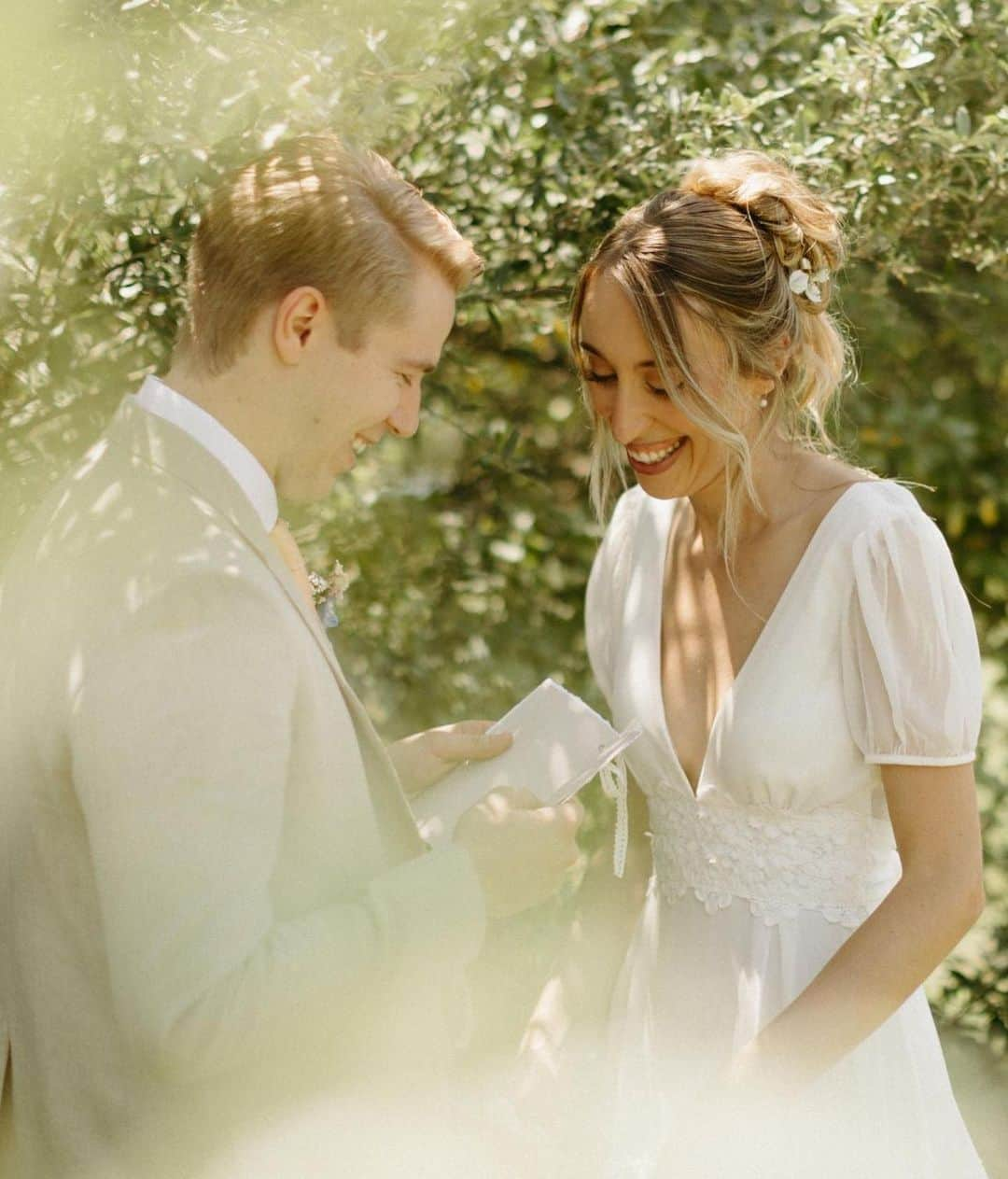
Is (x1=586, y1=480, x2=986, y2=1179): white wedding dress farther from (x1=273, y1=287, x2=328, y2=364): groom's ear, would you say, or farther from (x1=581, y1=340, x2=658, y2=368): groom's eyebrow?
(x1=273, y1=287, x2=328, y2=364): groom's ear

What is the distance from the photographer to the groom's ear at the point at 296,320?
184cm

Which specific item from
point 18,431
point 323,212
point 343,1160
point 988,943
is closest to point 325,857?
point 343,1160

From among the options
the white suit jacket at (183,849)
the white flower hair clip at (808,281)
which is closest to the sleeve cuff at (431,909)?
the white suit jacket at (183,849)

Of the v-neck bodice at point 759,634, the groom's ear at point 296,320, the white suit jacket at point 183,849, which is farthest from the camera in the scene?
the v-neck bodice at point 759,634

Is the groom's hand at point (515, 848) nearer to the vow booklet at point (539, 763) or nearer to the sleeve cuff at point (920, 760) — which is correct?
the vow booklet at point (539, 763)

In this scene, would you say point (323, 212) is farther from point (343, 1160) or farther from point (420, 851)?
point (343, 1160)

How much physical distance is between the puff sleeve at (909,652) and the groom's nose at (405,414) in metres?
0.77

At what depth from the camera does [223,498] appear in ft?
5.75

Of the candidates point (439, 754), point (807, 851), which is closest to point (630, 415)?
point (439, 754)

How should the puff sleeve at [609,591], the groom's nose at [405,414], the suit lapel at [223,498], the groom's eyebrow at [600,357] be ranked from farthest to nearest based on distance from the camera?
the puff sleeve at [609,591], the groom's eyebrow at [600,357], the groom's nose at [405,414], the suit lapel at [223,498]

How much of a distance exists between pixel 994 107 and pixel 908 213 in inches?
13.2

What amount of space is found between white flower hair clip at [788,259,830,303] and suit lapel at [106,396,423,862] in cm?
118

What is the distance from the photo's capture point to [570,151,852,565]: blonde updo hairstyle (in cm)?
242

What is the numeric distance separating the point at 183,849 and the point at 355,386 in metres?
0.73
